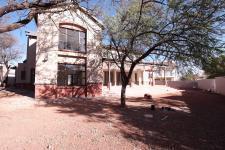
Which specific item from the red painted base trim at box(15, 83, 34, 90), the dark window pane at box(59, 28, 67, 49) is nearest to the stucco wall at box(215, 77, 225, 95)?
the dark window pane at box(59, 28, 67, 49)

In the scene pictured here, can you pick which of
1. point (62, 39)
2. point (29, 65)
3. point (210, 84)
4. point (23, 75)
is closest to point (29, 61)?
point (29, 65)

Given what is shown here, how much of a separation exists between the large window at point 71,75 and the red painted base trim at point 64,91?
48 centimetres

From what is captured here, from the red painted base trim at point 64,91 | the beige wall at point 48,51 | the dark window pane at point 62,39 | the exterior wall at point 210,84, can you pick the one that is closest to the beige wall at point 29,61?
the dark window pane at point 62,39

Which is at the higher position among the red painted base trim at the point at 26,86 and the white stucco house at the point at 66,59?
the white stucco house at the point at 66,59

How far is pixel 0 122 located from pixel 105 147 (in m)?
5.25

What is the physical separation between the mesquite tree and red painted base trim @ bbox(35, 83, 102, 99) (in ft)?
22.2

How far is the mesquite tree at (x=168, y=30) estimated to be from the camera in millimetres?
9750

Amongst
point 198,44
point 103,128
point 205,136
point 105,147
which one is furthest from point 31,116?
point 198,44

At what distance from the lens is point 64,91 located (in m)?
20.0

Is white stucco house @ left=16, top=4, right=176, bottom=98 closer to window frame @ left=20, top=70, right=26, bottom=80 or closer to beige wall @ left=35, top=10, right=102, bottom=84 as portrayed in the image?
beige wall @ left=35, top=10, right=102, bottom=84

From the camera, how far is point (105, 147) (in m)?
6.92

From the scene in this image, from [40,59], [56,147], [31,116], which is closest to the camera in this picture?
[56,147]

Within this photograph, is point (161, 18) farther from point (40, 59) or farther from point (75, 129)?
point (40, 59)

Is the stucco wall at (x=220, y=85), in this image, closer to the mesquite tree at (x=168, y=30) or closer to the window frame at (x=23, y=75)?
the mesquite tree at (x=168, y=30)
